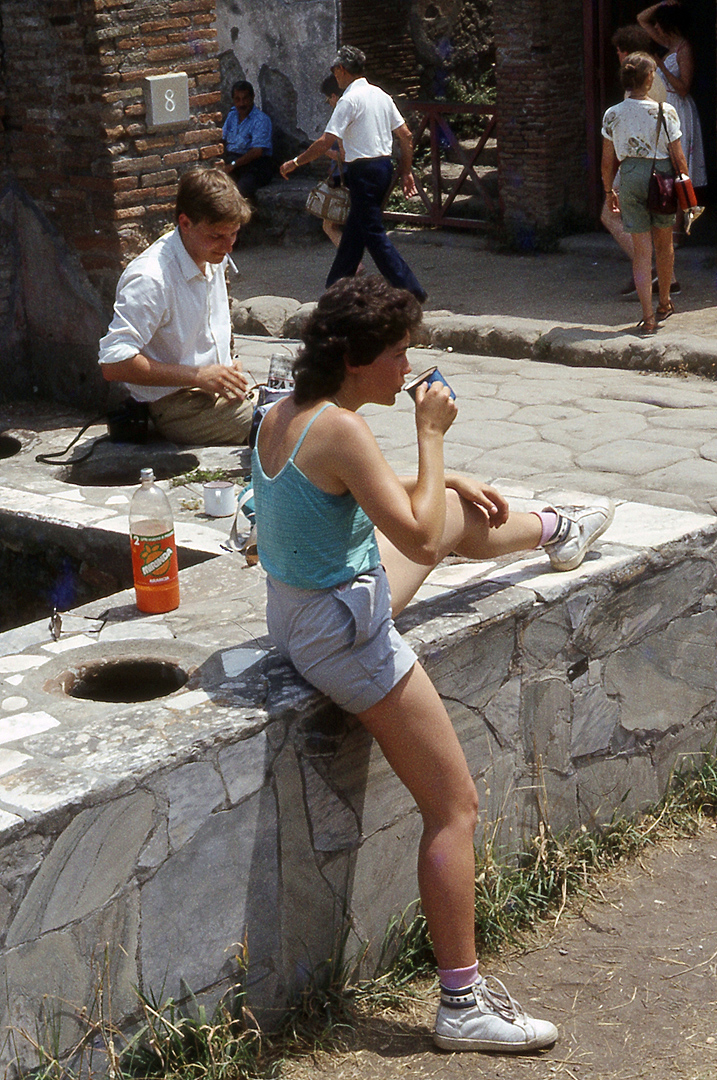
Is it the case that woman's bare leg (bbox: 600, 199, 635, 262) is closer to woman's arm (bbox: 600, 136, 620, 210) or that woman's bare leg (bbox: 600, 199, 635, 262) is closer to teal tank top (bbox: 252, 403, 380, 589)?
woman's arm (bbox: 600, 136, 620, 210)

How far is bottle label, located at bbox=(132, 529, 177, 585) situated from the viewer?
143 inches

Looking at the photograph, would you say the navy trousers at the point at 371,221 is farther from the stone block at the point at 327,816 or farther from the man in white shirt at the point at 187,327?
the stone block at the point at 327,816

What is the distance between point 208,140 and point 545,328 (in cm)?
283

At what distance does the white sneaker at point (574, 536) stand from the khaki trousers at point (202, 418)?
1962 millimetres

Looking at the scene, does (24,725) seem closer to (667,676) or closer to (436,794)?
(436,794)

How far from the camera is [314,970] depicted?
311cm

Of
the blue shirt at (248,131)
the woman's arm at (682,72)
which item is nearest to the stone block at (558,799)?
the woman's arm at (682,72)

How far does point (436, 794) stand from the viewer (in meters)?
2.94

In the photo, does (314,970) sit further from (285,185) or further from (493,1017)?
(285,185)

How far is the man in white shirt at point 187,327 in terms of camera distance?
502cm

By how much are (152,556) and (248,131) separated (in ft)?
34.1

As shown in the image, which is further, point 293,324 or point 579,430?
point 293,324

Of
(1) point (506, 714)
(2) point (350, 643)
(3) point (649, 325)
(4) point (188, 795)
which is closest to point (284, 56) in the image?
(3) point (649, 325)

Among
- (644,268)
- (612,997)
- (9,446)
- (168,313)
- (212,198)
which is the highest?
(212,198)
